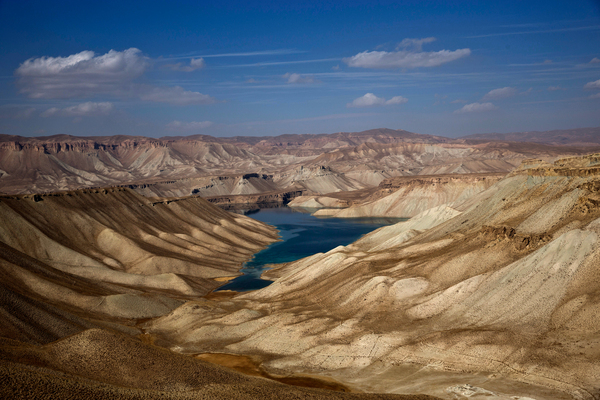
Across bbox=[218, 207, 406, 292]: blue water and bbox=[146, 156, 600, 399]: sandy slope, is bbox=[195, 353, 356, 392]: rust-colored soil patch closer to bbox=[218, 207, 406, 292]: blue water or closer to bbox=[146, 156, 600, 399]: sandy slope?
bbox=[146, 156, 600, 399]: sandy slope

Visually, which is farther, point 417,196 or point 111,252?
point 417,196

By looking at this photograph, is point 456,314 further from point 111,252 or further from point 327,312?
point 111,252

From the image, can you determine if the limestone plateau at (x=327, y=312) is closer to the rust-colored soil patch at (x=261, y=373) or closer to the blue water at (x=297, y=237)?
the rust-colored soil patch at (x=261, y=373)

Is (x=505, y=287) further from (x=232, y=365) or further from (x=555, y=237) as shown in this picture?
(x=232, y=365)

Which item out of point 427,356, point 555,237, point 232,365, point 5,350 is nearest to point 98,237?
point 232,365

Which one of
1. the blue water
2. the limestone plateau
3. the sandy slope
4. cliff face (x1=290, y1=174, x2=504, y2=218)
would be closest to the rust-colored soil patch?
the limestone plateau

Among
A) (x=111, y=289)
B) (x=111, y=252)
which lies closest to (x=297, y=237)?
(x=111, y=252)
